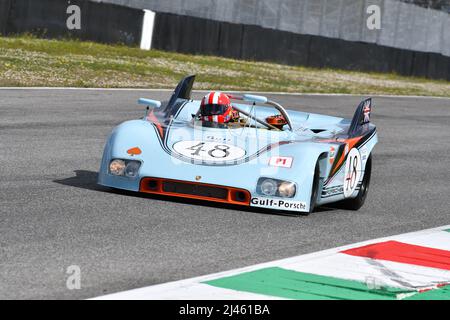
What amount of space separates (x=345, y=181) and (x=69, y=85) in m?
9.52

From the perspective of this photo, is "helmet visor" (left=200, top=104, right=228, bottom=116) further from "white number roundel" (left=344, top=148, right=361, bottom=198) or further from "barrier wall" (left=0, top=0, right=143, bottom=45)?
"barrier wall" (left=0, top=0, right=143, bottom=45)

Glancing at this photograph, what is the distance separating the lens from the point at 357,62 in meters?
29.1

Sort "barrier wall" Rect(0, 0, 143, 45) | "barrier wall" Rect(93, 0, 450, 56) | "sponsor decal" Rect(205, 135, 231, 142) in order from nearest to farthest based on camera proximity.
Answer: "sponsor decal" Rect(205, 135, 231, 142) → "barrier wall" Rect(0, 0, 143, 45) → "barrier wall" Rect(93, 0, 450, 56)

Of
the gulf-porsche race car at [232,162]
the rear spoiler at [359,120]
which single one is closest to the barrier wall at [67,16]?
the rear spoiler at [359,120]

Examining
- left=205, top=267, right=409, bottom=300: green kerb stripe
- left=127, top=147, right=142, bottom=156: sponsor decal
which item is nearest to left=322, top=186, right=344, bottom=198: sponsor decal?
left=127, top=147, right=142, bottom=156: sponsor decal

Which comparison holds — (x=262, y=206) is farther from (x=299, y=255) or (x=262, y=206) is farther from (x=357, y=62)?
(x=357, y=62)

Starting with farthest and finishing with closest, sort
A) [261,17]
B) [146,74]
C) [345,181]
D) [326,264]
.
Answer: [261,17] < [146,74] < [345,181] < [326,264]

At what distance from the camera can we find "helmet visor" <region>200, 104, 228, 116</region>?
27.9 feet

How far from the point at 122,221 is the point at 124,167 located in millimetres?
1045

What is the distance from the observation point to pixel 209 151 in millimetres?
7773

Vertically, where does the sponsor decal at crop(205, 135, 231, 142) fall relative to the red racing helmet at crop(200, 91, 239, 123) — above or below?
below

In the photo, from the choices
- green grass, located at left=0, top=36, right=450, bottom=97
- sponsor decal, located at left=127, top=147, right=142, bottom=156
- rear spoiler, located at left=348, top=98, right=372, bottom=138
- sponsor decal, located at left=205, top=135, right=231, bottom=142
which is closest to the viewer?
sponsor decal, located at left=127, top=147, right=142, bottom=156

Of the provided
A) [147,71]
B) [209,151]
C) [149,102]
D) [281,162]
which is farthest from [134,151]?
[147,71]
